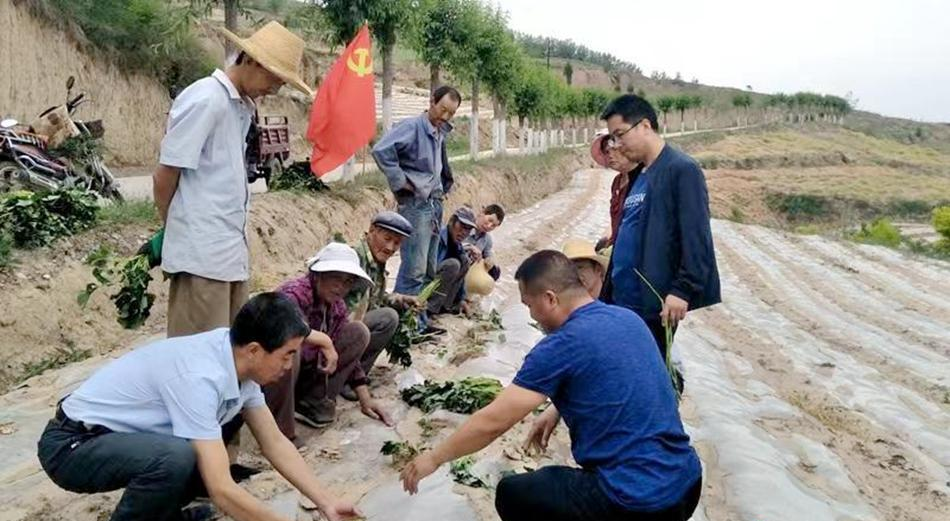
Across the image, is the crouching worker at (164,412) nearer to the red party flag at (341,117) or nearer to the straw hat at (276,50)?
the straw hat at (276,50)

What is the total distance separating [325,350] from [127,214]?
4841mm

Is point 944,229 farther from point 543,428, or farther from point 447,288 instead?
point 543,428

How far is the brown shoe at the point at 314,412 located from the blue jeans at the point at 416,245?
5.61 ft

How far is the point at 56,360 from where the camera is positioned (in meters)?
5.97

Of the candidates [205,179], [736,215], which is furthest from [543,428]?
[736,215]

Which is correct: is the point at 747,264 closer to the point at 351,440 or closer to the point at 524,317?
the point at 524,317

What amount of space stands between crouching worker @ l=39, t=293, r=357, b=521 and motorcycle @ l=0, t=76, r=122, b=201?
5795 mm

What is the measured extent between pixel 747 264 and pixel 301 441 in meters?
13.6

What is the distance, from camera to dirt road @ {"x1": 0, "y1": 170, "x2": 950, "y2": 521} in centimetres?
395

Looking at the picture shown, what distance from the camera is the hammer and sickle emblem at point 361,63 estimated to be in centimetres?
907

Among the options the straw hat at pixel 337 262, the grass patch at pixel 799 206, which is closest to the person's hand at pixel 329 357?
the straw hat at pixel 337 262

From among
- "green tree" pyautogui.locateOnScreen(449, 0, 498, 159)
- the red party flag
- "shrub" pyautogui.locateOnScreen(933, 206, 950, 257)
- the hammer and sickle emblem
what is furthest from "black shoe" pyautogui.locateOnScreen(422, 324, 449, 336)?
"shrub" pyautogui.locateOnScreen(933, 206, 950, 257)

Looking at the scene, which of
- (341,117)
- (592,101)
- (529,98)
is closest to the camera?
(341,117)

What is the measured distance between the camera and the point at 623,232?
13.2 feet
